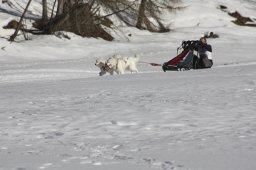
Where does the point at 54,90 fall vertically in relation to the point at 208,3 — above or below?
below

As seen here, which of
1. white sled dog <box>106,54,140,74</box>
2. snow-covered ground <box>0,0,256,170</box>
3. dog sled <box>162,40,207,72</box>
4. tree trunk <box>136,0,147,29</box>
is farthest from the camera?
tree trunk <box>136,0,147,29</box>

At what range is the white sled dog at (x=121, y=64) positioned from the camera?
1467cm

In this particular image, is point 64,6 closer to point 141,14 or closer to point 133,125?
point 141,14

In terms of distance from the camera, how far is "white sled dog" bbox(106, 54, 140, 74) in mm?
14673

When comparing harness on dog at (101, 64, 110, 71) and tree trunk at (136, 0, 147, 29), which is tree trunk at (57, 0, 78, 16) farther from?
harness on dog at (101, 64, 110, 71)

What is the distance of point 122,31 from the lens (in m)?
30.1

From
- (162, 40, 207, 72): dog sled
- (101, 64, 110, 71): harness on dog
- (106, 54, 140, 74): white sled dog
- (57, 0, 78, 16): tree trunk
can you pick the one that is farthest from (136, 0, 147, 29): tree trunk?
(101, 64, 110, 71): harness on dog

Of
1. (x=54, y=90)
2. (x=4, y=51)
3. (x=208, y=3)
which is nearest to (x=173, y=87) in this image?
(x=54, y=90)

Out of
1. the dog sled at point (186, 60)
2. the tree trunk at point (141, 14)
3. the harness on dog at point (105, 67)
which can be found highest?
the tree trunk at point (141, 14)

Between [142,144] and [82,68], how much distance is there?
13.4m

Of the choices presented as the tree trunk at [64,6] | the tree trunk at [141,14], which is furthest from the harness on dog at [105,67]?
the tree trunk at [141,14]

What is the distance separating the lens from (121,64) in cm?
1483

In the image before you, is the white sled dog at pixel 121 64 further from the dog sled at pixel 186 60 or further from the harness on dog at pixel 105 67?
the dog sled at pixel 186 60

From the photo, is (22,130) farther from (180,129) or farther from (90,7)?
(90,7)
